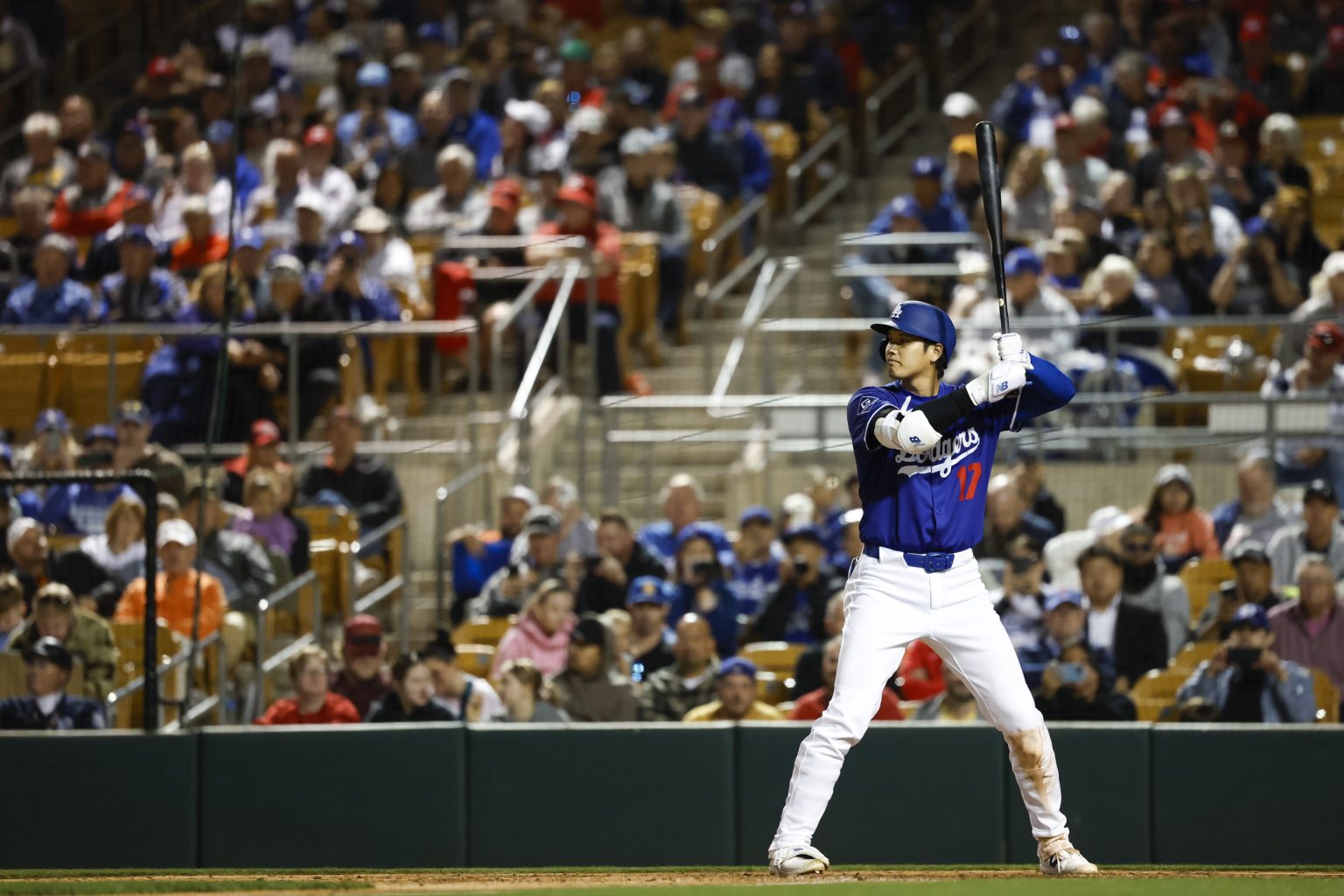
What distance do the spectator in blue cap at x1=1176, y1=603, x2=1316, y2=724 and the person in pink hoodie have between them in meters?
2.55

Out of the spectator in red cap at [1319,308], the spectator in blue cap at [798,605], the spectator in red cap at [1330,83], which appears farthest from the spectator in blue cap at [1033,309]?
the spectator in red cap at [1330,83]

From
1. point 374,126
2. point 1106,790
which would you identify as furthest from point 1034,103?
point 1106,790

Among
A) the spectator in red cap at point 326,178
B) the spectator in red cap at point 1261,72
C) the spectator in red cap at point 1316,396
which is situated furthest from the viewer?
the spectator in red cap at point 326,178

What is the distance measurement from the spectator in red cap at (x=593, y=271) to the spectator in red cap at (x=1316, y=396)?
3.50m

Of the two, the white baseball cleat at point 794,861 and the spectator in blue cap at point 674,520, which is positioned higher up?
the spectator in blue cap at point 674,520

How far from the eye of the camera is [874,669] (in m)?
5.41

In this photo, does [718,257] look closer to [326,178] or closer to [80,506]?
[326,178]

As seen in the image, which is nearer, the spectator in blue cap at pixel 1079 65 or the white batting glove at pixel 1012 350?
the white batting glove at pixel 1012 350

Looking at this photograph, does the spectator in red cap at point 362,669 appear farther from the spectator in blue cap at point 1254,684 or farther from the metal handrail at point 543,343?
the spectator in blue cap at point 1254,684

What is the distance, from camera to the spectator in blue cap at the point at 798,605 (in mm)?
8609

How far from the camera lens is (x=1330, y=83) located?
452 inches

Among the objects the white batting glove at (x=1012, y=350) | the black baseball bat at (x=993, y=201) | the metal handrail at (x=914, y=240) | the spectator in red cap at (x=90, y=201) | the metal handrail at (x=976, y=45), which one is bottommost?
the white batting glove at (x=1012, y=350)

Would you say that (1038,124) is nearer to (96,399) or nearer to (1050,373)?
(96,399)

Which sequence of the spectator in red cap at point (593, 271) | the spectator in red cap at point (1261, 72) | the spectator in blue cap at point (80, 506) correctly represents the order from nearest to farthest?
1. the spectator in blue cap at point (80, 506)
2. the spectator in red cap at point (593, 271)
3. the spectator in red cap at point (1261, 72)
